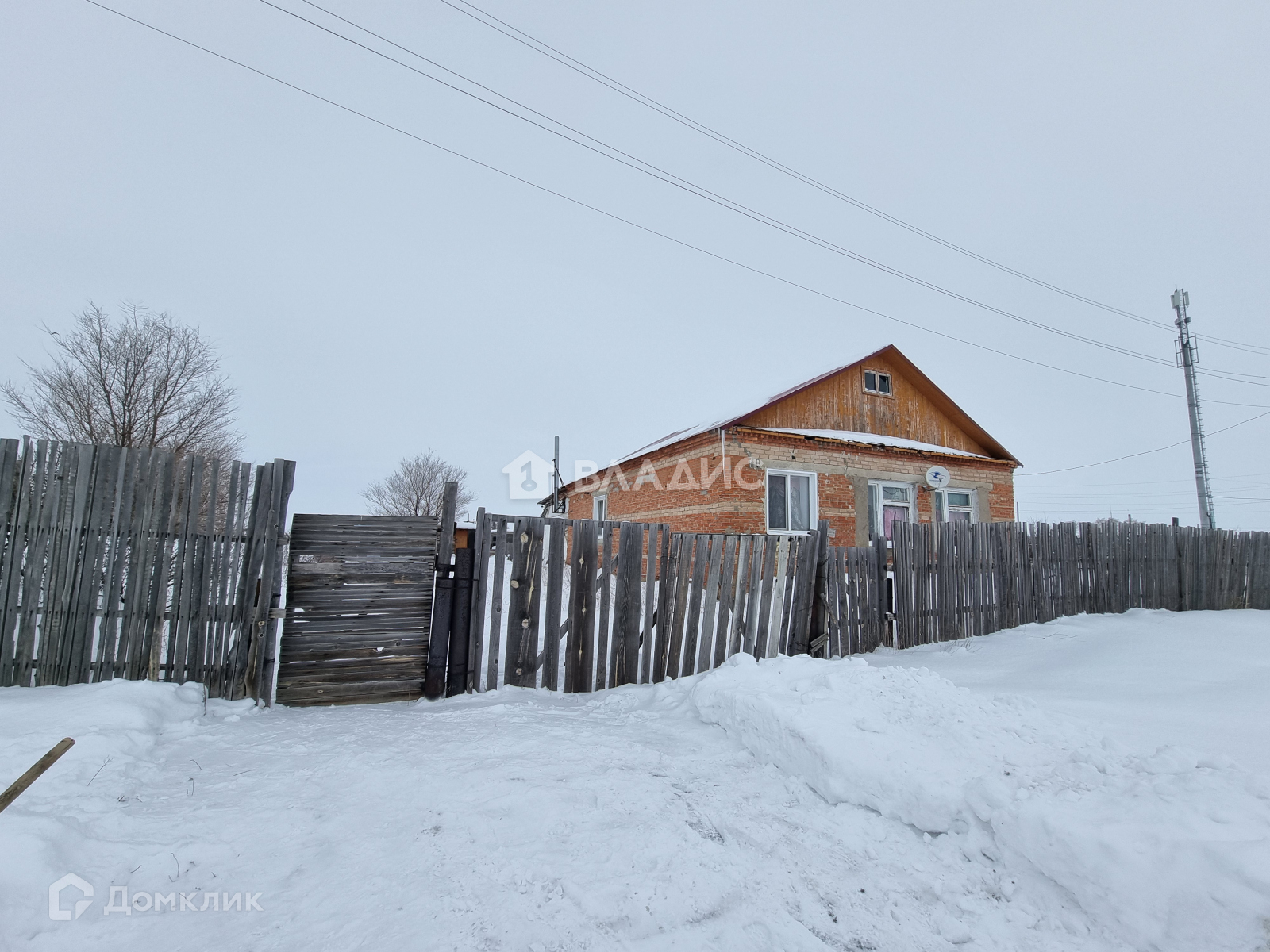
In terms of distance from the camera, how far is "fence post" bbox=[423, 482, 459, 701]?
17.5 feet

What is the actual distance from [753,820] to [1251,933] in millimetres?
1858

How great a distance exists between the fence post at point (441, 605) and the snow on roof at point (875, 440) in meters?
8.97

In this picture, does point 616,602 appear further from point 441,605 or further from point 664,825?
point 664,825

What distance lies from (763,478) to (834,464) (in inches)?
82.6

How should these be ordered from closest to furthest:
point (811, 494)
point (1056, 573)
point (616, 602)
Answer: point (616, 602)
point (1056, 573)
point (811, 494)

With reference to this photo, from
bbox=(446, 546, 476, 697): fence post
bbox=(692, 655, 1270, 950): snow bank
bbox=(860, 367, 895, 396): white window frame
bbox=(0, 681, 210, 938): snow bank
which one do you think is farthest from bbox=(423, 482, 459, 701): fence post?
bbox=(860, 367, 895, 396): white window frame

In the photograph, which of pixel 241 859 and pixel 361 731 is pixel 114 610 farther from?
pixel 241 859

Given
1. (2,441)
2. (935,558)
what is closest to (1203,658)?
(935,558)

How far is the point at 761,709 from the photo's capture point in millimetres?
4164

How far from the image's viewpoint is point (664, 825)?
2955mm

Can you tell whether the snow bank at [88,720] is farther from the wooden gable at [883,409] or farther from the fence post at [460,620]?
the wooden gable at [883,409]

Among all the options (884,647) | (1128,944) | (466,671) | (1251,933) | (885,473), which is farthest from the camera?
(885,473)

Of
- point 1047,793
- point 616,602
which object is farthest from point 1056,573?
point 1047,793

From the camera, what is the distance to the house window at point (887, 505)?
47.9 feet
